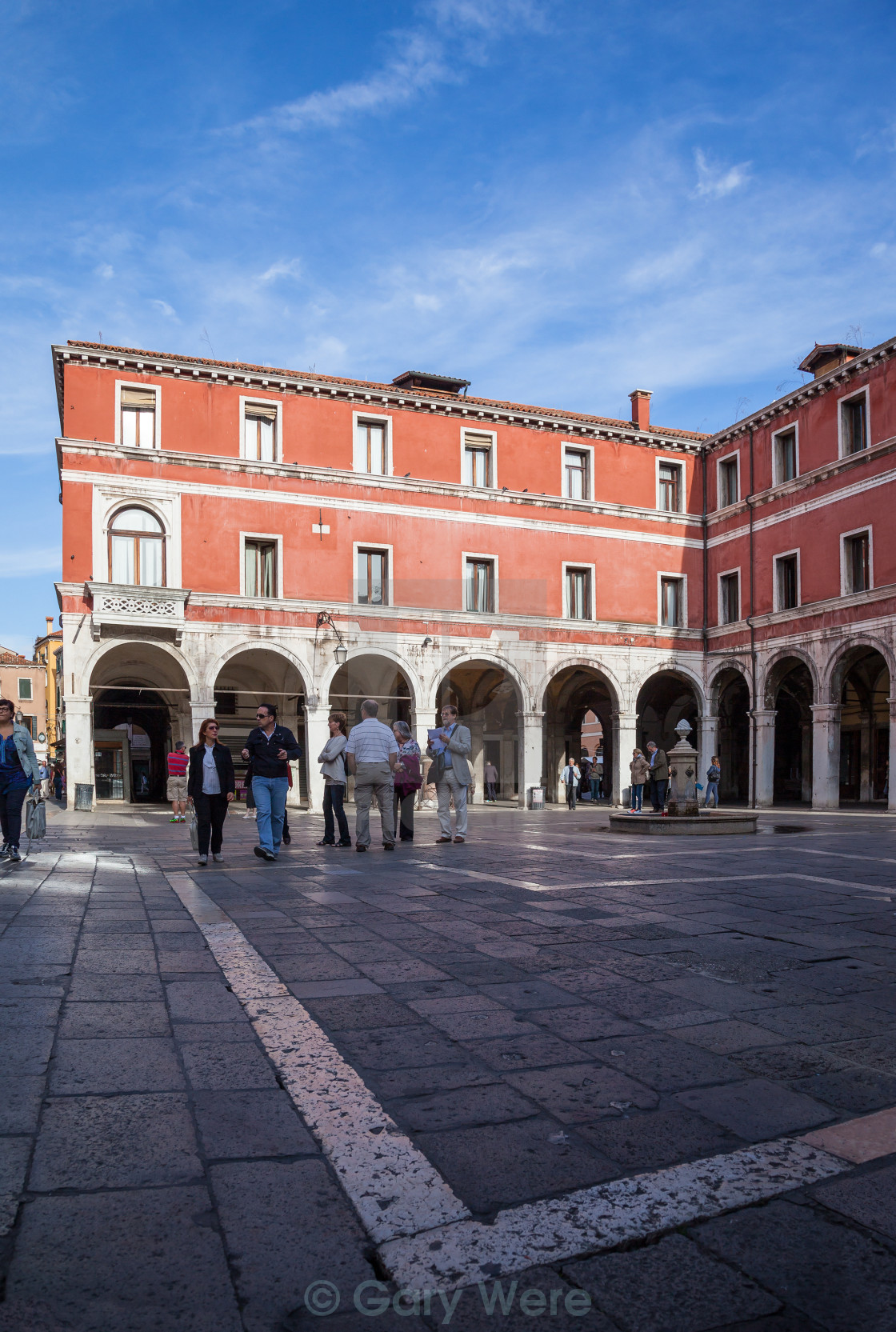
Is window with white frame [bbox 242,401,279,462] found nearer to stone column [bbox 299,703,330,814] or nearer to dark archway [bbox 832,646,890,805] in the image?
stone column [bbox 299,703,330,814]

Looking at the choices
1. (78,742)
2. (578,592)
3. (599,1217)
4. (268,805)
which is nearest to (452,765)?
(268,805)

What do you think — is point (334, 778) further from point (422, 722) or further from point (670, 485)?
point (670, 485)

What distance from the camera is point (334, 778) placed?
37.7ft

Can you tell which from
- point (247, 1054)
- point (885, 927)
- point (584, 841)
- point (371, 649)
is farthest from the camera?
point (371, 649)

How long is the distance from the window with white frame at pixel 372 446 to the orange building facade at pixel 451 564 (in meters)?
0.07

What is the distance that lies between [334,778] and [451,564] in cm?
1502

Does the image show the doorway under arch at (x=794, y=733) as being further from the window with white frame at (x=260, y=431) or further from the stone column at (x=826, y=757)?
the window with white frame at (x=260, y=431)

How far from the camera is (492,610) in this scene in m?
26.4

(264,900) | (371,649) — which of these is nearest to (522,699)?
(371,649)

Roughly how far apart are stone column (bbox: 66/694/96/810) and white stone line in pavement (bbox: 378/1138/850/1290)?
21.2 m

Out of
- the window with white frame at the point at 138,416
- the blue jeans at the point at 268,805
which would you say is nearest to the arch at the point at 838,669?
the window with white frame at the point at 138,416

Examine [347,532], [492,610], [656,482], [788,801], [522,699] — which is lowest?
[788,801]

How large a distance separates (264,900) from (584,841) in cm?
650

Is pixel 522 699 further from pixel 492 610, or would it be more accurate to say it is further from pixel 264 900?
pixel 264 900
